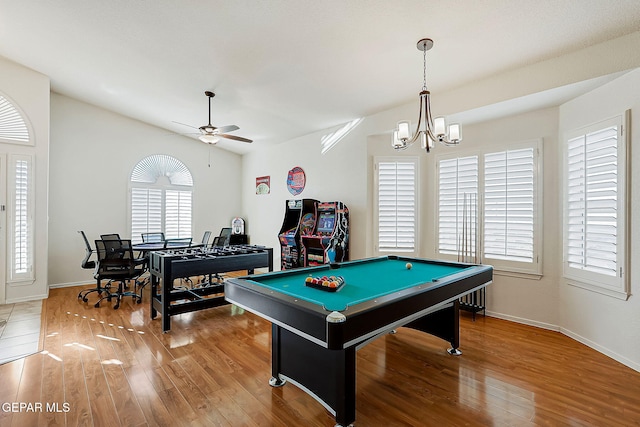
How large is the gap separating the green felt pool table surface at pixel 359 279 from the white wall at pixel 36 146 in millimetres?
4637

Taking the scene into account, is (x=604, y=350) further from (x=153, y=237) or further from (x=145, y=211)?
(x=145, y=211)

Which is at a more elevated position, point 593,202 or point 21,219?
point 593,202

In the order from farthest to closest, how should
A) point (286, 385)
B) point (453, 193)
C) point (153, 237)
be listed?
point (153, 237) → point (453, 193) → point (286, 385)

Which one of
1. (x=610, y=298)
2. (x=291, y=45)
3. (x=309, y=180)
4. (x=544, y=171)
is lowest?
(x=610, y=298)

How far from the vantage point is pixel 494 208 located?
408cm

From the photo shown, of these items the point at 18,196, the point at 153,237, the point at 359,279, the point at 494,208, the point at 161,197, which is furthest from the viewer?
the point at 161,197

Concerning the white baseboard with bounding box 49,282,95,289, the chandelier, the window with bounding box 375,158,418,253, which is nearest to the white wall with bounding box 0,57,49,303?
the white baseboard with bounding box 49,282,95,289

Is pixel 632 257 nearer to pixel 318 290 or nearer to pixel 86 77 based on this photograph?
pixel 318 290

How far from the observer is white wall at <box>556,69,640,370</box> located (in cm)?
278

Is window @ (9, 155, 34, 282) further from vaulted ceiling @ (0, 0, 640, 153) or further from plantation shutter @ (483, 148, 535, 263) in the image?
plantation shutter @ (483, 148, 535, 263)

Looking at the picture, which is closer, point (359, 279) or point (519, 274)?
point (359, 279)

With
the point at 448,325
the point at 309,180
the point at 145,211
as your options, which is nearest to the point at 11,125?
the point at 145,211

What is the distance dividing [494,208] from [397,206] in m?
1.34

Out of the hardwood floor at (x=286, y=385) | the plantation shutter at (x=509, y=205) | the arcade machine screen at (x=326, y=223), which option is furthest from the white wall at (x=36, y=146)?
the plantation shutter at (x=509, y=205)
